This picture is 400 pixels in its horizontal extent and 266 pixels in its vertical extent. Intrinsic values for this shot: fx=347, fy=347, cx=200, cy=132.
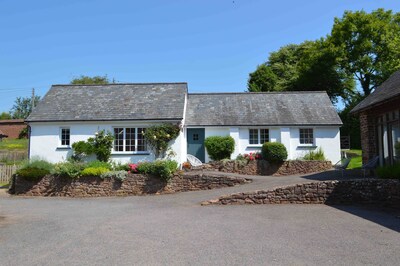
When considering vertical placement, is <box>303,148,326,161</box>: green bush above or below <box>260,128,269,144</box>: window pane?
below

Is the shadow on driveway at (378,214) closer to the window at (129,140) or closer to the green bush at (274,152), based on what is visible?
the green bush at (274,152)

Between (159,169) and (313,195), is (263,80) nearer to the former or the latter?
(159,169)

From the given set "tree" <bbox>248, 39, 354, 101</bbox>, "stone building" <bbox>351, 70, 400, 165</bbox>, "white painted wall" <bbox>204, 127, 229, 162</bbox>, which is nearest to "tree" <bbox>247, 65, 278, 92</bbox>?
"tree" <bbox>248, 39, 354, 101</bbox>

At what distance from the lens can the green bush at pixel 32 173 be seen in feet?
57.5

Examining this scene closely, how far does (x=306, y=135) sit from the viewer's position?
76.1 feet

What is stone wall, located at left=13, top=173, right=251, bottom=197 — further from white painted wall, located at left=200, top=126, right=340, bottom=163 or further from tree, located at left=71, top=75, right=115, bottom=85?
tree, located at left=71, top=75, right=115, bottom=85

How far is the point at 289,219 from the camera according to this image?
10.2 m

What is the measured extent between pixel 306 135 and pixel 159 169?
11.1m

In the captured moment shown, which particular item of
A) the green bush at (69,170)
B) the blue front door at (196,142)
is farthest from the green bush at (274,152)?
the green bush at (69,170)

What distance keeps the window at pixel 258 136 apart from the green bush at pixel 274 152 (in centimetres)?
166

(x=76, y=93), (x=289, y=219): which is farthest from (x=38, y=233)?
(x=76, y=93)

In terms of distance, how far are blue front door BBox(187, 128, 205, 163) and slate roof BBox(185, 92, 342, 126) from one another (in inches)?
24.2

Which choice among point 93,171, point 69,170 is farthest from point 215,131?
point 69,170

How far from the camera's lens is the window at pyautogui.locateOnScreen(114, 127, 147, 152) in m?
20.6
